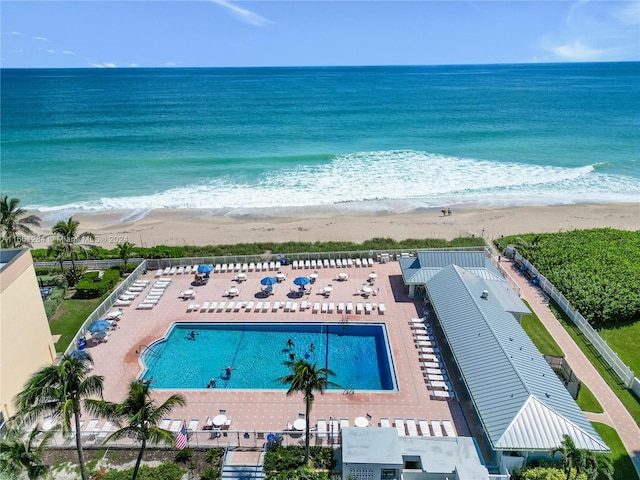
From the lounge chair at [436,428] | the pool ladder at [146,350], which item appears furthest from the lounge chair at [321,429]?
the pool ladder at [146,350]

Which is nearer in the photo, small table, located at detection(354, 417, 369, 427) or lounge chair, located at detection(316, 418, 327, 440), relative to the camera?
lounge chair, located at detection(316, 418, 327, 440)

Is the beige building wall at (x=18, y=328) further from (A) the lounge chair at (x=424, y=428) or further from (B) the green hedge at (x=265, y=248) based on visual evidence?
(A) the lounge chair at (x=424, y=428)

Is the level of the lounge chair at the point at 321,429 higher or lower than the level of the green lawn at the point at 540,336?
lower

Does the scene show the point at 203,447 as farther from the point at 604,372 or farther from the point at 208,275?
the point at 604,372

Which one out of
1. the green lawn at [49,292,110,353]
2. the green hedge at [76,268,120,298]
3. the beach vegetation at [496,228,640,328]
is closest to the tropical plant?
the green hedge at [76,268,120,298]

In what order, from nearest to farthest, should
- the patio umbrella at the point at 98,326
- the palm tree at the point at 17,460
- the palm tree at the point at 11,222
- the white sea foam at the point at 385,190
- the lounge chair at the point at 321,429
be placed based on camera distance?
the palm tree at the point at 17,460 < the lounge chair at the point at 321,429 < the patio umbrella at the point at 98,326 < the palm tree at the point at 11,222 < the white sea foam at the point at 385,190

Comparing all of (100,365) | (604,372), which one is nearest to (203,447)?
(100,365)

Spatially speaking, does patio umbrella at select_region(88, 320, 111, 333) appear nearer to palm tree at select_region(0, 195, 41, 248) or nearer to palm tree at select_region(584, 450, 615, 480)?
palm tree at select_region(0, 195, 41, 248)
